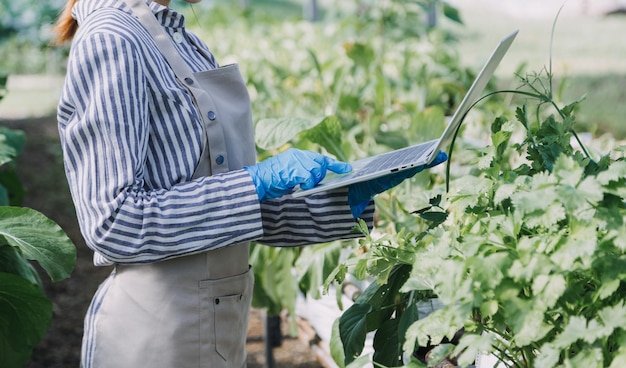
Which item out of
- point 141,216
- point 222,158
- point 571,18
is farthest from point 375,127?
point 571,18

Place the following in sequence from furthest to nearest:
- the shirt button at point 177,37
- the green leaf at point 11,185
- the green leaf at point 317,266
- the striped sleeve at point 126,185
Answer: the green leaf at point 11,185
the green leaf at point 317,266
the shirt button at point 177,37
the striped sleeve at point 126,185

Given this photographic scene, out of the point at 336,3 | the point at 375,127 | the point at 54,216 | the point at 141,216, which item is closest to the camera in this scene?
the point at 141,216

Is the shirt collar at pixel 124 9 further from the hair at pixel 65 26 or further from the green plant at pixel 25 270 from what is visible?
the green plant at pixel 25 270

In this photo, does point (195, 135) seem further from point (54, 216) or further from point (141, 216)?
point (54, 216)

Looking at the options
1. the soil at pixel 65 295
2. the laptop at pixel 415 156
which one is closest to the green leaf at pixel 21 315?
the laptop at pixel 415 156

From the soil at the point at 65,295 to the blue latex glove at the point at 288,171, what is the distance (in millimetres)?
1693

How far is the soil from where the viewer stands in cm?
312

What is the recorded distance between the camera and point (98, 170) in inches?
47.8

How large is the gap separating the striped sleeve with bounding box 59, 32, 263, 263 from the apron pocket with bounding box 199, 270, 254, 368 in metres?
0.17

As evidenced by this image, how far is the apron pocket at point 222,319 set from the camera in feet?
4.59

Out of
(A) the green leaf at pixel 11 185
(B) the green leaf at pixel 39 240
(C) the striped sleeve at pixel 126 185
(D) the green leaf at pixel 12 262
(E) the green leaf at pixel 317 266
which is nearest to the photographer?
(C) the striped sleeve at pixel 126 185

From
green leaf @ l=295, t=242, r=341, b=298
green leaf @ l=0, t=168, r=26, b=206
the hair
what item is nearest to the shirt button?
the hair

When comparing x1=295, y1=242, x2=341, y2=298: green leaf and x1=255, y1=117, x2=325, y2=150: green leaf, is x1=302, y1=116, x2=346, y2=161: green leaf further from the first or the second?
x1=295, y1=242, x2=341, y2=298: green leaf

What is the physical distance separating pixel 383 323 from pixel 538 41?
22.8 feet
